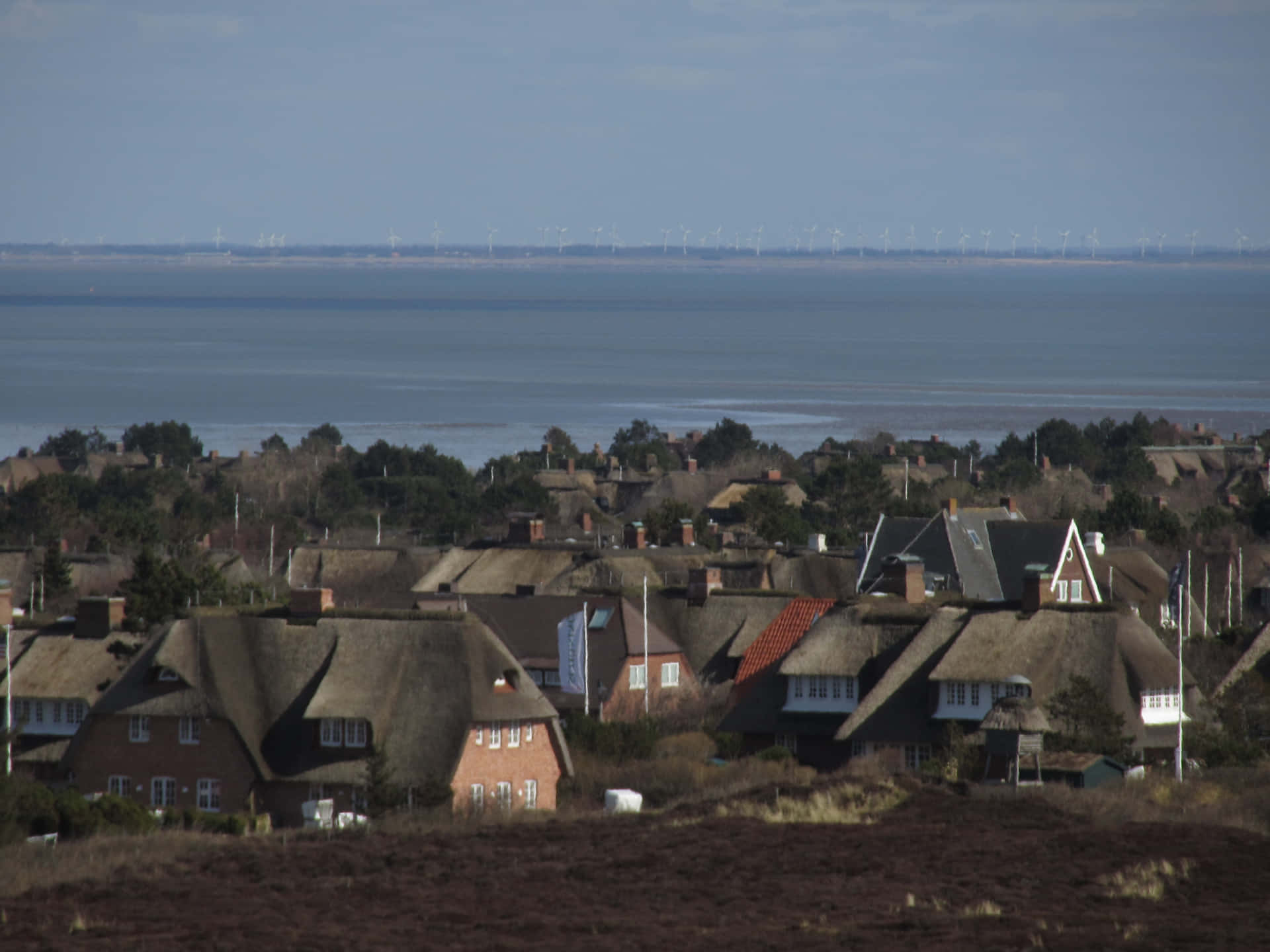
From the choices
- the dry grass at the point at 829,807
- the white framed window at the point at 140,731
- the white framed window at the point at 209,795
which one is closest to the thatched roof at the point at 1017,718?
the dry grass at the point at 829,807

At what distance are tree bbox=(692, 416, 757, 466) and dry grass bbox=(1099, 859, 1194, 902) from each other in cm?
9750

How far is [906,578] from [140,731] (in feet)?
59.0

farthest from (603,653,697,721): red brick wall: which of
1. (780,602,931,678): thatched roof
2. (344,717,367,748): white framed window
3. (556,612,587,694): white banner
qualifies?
(344,717,367,748): white framed window

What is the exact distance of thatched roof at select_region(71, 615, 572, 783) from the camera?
39.2 meters

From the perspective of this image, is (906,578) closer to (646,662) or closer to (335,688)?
(646,662)

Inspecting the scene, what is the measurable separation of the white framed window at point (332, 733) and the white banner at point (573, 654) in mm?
8276

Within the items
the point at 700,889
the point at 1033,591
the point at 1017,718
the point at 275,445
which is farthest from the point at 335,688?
the point at 275,445

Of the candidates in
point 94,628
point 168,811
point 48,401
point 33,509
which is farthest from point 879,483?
point 48,401

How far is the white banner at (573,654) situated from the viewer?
4688 cm

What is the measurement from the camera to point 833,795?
32469 millimetres

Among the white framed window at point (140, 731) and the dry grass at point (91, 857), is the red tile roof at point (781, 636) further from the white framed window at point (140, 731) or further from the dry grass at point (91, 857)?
the dry grass at point (91, 857)

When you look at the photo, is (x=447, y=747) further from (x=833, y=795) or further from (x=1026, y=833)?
(x=1026, y=833)

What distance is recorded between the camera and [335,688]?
39.9 m

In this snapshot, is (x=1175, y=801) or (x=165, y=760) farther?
(x=165, y=760)
